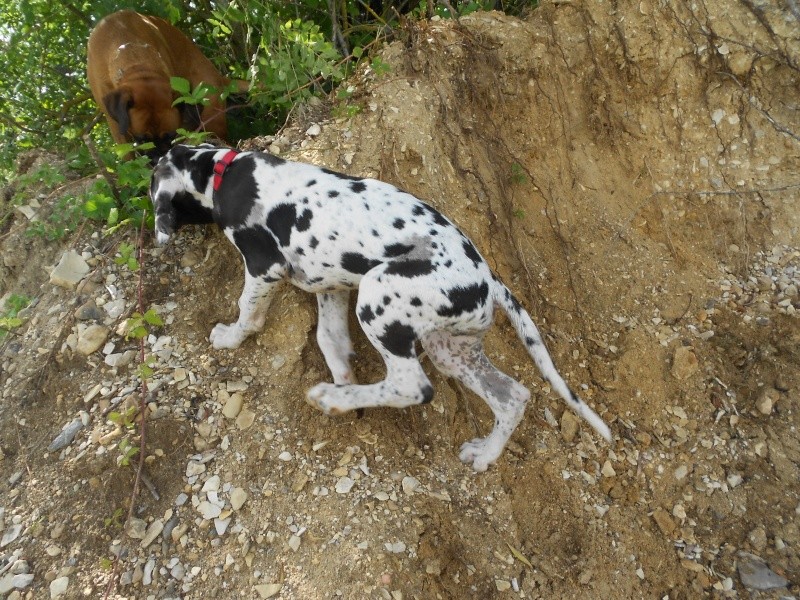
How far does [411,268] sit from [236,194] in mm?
1316

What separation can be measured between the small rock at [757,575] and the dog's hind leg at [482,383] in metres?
1.62

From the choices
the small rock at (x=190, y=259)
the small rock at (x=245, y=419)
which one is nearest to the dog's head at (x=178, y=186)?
the small rock at (x=190, y=259)

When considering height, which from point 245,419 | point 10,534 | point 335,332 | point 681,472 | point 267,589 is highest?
point 335,332

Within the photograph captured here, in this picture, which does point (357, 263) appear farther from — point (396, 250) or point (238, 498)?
point (238, 498)

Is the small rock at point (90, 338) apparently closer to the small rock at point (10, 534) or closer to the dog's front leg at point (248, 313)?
the dog's front leg at point (248, 313)

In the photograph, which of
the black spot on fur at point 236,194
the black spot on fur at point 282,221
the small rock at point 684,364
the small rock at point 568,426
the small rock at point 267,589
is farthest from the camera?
the small rock at point 684,364

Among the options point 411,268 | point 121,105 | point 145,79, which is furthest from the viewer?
point 145,79

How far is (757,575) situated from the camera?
3.26 meters

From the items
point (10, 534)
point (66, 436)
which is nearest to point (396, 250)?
point (66, 436)

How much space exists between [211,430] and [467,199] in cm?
259

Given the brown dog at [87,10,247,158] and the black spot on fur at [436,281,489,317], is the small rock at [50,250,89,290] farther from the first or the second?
the black spot on fur at [436,281,489,317]

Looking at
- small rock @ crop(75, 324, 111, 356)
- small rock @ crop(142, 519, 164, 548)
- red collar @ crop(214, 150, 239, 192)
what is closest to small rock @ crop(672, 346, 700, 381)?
red collar @ crop(214, 150, 239, 192)

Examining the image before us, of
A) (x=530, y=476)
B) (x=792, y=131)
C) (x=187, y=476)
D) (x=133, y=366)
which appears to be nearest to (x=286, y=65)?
(x=133, y=366)

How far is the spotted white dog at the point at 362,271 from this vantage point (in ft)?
10.2
